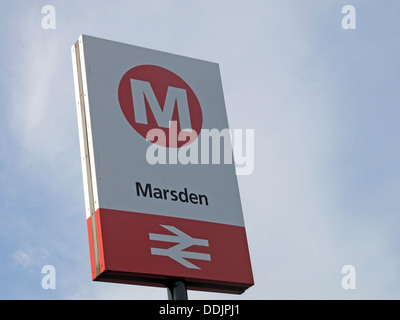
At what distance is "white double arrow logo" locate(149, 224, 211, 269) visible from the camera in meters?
11.0

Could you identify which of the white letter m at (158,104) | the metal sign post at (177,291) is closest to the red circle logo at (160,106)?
the white letter m at (158,104)

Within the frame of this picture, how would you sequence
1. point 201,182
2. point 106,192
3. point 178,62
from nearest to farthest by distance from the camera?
point 106,192, point 201,182, point 178,62

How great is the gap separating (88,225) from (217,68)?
12.0ft

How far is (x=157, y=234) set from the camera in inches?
439

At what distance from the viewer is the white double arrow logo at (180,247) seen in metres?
11.0

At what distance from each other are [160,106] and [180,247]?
2.19 m

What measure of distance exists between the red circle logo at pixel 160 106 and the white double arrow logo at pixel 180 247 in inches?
54.3

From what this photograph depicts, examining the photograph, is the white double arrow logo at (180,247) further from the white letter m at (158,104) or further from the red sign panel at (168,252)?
the white letter m at (158,104)

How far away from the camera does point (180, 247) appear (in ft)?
36.7

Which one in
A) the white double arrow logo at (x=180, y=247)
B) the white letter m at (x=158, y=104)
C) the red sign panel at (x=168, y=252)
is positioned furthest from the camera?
the white letter m at (x=158, y=104)

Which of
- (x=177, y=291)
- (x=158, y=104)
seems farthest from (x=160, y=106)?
(x=177, y=291)

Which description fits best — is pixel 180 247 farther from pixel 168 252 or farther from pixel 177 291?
pixel 177 291
